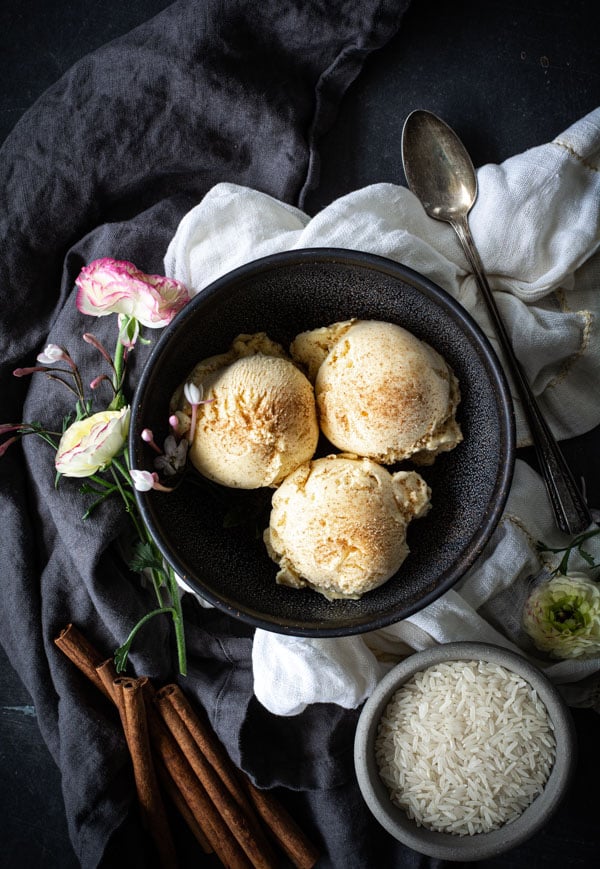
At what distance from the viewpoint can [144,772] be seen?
→ 1.14 meters

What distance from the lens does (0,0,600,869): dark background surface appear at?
116cm

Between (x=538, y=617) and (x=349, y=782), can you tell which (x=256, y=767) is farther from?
(x=538, y=617)

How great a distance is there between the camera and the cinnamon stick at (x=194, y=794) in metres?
1.13

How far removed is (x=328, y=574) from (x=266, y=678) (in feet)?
0.89

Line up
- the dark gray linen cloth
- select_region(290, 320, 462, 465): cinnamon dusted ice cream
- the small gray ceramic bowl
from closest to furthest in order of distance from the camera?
1. select_region(290, 320, 462, 465): cinnamon dusted ice cream
2. the small gray ceramic bowl
3. the dark gray linen cloth

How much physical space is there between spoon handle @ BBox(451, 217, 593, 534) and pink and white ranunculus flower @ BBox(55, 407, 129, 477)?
22.3 inches

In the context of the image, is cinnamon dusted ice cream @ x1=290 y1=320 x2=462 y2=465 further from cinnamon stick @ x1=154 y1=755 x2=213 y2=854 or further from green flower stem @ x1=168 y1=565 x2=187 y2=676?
cinnamon stick @ x1=154 y1=755 x2=213 y2=854

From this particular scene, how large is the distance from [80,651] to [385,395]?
0.68m

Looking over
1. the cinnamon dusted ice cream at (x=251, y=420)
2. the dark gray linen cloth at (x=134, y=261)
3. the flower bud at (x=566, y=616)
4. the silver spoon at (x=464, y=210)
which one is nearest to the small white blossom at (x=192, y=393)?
the cinnamon dusted ice cream at (x=251, y=420)

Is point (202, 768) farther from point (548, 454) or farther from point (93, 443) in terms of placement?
point (548, 454)

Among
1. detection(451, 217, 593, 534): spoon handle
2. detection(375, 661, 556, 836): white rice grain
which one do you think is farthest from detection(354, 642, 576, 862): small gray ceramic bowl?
detection(451, 217, 593, 534): spoon handle

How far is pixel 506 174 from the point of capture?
1090 millimetres

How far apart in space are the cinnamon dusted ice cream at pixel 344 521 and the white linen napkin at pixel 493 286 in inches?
7.7

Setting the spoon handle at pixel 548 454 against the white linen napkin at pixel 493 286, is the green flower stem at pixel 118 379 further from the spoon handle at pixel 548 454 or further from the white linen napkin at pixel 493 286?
the spoon handle at pixel 548 454
